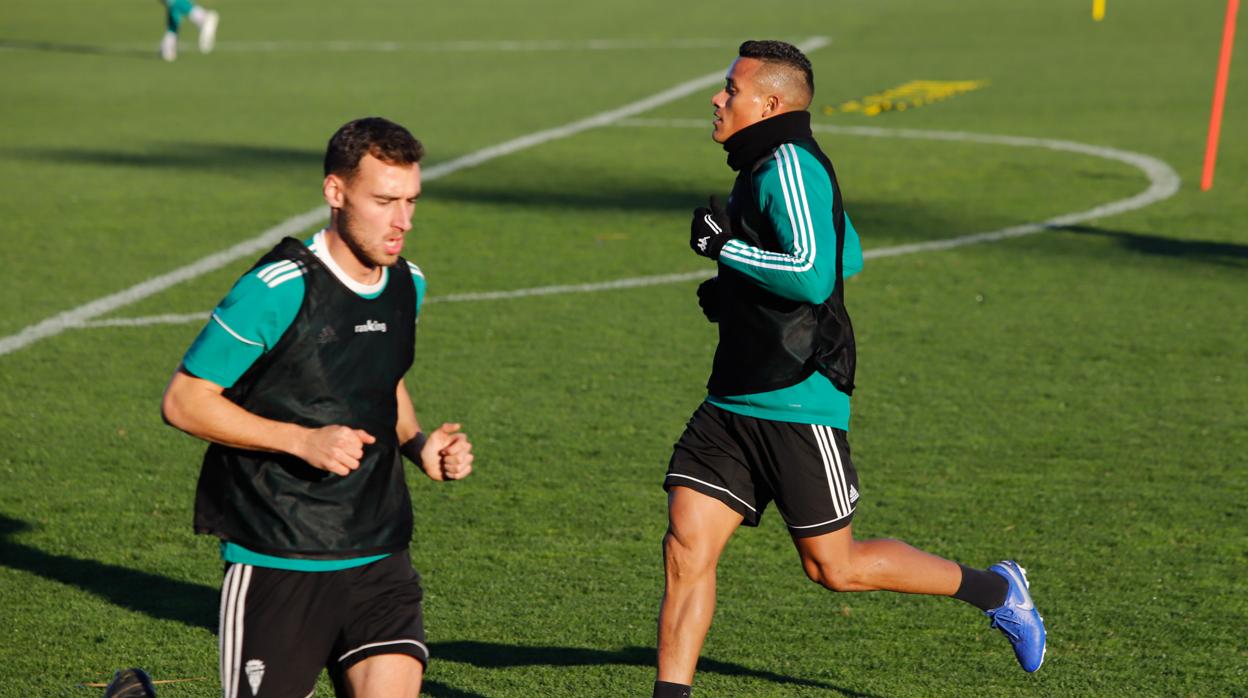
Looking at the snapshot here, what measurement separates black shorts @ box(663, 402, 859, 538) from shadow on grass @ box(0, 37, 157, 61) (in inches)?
837

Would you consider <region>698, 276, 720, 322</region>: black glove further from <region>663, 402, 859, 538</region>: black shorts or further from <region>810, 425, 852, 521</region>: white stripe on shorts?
<region>810, 425, 852, 521</region>: white stripe on shorts

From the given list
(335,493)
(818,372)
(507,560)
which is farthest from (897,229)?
(335,493)

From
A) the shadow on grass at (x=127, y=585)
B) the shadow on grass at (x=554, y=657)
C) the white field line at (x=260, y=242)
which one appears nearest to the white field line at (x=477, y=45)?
the white field line at (x=260, y=242)

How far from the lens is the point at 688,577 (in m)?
5.07

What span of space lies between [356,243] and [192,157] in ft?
42.3

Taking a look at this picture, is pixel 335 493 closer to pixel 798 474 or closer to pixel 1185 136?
pixel 798 474

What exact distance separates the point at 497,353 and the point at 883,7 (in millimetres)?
24868

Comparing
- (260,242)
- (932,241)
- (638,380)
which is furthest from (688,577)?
(260,242)

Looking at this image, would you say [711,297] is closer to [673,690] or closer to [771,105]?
[771,105]

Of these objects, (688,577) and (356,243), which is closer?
(356,243)

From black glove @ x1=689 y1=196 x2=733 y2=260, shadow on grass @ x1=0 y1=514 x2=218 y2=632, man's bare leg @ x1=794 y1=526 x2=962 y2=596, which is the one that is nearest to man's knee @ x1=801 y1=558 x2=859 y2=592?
man's bare leg @ x1=794 y1=526 x2=962 y2=596

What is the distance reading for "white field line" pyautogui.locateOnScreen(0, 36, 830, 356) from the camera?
10125 millimetres

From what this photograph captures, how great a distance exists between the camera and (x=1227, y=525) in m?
6.95

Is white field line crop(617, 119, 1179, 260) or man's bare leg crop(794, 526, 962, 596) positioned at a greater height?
man's bare leg crop(794, 526, 962, 596)
